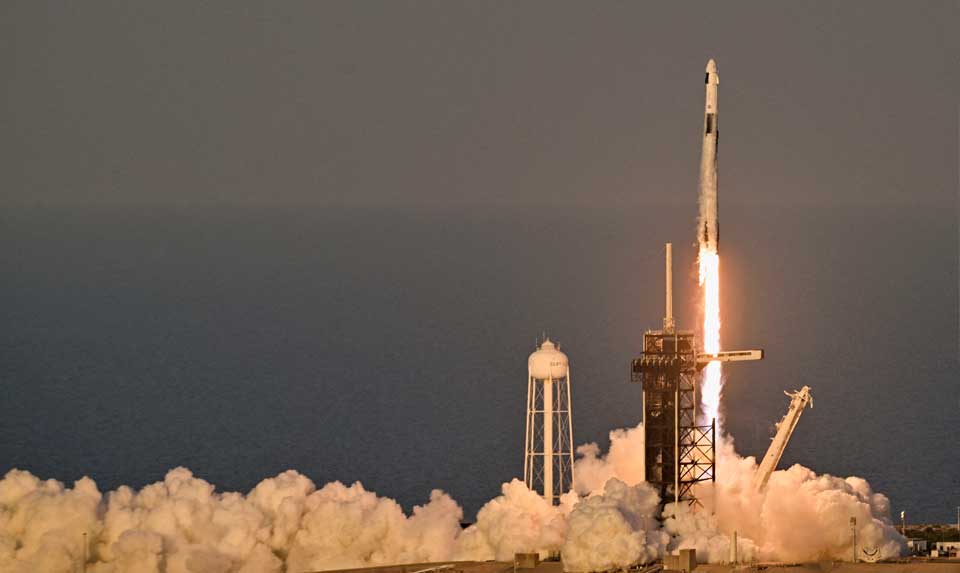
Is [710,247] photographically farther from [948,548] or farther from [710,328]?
[948,548]

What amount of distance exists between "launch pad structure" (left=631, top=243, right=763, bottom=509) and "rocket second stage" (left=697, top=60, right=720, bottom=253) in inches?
131

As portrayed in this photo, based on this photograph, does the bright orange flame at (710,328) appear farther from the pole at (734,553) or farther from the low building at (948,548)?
the low building at (948,548)

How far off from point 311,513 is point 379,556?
2.56m

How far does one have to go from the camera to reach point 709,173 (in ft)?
305

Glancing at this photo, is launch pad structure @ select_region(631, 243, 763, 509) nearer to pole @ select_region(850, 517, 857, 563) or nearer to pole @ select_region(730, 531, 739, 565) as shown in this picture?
pole @ select_region(730, 531, 739, 565)

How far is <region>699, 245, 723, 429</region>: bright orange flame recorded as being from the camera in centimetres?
9412

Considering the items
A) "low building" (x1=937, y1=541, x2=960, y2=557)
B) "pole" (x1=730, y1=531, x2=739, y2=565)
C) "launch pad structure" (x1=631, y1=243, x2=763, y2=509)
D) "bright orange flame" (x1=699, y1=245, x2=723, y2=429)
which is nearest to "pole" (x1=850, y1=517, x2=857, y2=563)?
"pole" (x1=730, y1=531, x2=739, y2=565)

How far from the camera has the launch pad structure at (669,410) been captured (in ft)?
296

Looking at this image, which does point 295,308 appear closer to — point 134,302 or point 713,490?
point 134,302

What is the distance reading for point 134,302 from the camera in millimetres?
194125

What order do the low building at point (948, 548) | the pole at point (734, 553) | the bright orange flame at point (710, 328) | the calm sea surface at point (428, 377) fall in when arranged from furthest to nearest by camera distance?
1. the calm sea surface at point (428, 377)
2. the low building at point (948, 548)
3. the bright orange flame at point (710, 328)
4. the pole at point (734, 553)

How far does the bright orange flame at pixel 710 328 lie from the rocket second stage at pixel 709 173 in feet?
1.37

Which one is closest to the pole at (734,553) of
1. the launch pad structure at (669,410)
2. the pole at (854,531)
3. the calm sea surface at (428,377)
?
the launch pad structure at (669,410)

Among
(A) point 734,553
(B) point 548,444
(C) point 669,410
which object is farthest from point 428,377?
(A) point 734,553
